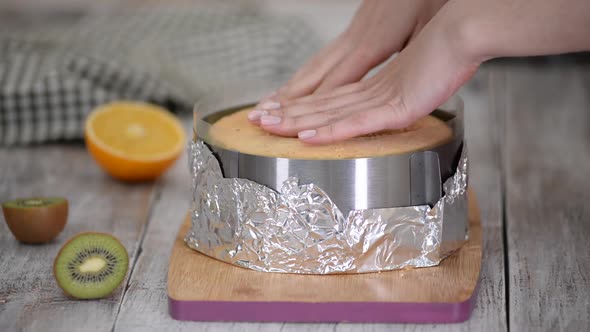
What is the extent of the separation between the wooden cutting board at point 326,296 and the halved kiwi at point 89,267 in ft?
0.35

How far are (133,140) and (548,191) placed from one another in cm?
111

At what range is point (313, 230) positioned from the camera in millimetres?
1523

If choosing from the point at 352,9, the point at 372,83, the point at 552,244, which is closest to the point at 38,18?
the point at 352,9

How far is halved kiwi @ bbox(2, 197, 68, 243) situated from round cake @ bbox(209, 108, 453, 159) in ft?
1.30

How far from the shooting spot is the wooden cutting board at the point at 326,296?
145 centimetres

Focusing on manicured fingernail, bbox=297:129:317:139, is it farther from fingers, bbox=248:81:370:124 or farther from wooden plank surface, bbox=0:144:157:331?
wooden plank surface, bbox=0:144:157:331

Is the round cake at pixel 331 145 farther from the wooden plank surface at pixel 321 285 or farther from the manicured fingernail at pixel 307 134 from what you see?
the wooden plank surface at pixel 321 285

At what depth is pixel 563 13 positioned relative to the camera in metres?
1.45

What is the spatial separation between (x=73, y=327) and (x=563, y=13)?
1.01 m

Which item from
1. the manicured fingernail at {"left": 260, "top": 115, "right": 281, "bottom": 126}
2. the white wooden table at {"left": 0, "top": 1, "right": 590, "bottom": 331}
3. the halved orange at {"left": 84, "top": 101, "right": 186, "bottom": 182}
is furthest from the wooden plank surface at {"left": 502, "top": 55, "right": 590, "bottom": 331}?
the halved orange at {"left": 84, "top": 101, "right": 186, "bottom": 182}

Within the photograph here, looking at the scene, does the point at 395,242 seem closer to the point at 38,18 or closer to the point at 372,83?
the point at 372,83

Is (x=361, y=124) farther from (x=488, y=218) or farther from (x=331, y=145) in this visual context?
(x=488, y=218)

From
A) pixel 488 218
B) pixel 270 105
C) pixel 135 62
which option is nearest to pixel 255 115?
pixel 270 105

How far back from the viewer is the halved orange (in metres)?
2.19
